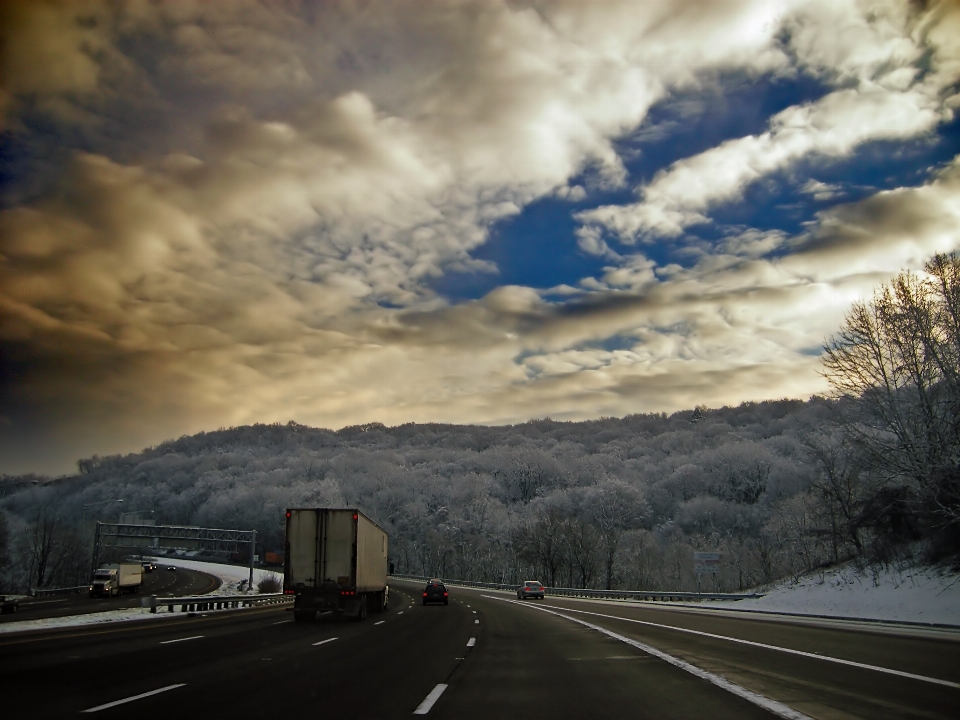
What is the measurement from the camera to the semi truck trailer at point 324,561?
26828 mm

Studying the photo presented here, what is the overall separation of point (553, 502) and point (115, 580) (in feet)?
246

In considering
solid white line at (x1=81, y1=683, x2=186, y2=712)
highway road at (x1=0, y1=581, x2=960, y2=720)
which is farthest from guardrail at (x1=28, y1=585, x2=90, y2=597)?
solid white line at (x1=81, y1=683, x2=186, y2=712)

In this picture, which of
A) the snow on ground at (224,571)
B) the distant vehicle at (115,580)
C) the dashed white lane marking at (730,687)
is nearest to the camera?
the dashed white lane marking at (730,687)

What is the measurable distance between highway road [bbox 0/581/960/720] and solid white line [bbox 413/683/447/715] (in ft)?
0.08

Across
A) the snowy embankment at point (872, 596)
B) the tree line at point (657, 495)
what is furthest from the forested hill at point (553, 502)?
the snowy embankment at point (872, 596)

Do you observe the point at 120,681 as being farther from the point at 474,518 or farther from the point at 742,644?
the point at 474,518

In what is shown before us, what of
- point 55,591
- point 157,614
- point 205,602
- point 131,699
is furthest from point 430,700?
point 55,591

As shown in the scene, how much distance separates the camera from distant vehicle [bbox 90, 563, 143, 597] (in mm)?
62312

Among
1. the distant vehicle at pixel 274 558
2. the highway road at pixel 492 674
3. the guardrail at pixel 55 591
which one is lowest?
Result: the guardrail at pixel 55 591

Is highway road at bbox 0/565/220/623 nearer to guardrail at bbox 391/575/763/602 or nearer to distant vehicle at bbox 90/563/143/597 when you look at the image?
distant vehicle at bbox 90/563/143/597

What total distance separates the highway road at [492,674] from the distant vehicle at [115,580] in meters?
47.6

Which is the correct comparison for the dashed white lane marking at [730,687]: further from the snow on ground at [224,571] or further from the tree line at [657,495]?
the snow on ground at [224,571]

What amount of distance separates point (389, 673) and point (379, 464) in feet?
581

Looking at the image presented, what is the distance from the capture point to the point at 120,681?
11211mm
